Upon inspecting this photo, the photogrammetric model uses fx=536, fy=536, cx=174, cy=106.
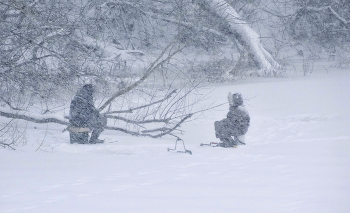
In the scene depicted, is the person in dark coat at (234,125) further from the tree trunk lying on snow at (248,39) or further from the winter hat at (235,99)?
the tree trunk lying on snow at (248,39)

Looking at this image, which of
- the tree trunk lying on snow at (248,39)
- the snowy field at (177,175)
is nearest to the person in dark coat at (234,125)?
the snowy field at (177,175)

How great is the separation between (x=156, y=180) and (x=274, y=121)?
7.92 metres

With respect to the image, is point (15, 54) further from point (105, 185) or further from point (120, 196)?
point (120, 196)

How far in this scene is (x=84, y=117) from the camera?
984 centimetres

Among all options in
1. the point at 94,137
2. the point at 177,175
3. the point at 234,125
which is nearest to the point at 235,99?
the point at 234,125

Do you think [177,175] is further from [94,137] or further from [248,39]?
[248,39]

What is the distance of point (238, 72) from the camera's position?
65.2 ft

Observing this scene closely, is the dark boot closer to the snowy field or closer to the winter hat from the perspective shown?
the snowy field

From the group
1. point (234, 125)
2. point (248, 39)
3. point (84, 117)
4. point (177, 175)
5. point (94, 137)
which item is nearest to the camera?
point (177, 175)

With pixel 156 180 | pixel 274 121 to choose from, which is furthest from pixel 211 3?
pixel 156 180

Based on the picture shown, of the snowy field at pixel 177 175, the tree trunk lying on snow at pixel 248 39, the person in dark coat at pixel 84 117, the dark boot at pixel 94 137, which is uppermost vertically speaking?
the tree trunk lying on snow at pixel 248 39

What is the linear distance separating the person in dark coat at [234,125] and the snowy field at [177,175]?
0.46 meters

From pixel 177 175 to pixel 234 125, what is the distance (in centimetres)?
337

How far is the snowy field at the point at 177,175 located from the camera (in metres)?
4.68
